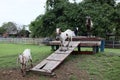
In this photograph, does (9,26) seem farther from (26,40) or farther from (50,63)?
(50,63)

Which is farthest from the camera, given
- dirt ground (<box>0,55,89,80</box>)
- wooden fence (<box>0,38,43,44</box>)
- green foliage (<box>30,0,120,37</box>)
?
wooden fence (<box>0,38,43,44</box>)

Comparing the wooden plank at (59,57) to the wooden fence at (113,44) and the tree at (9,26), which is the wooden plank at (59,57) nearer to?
the wooden fence at (113,44)

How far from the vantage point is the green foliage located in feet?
79.4

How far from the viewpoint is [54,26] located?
26297mm

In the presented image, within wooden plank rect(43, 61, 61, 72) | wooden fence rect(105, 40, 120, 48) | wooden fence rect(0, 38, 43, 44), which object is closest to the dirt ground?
wooden plank rect(43, 61, 61, 72)

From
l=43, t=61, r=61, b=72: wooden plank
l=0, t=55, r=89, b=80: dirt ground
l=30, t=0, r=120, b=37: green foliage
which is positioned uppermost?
l=30, t=0, r=120, b=37: green foliage

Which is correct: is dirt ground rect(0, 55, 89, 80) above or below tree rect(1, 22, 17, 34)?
below

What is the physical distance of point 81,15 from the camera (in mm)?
24781

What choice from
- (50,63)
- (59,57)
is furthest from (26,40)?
(50,63)

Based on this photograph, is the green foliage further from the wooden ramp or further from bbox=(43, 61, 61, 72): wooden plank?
bbox=(43, 61, 61, 72): wooden plank

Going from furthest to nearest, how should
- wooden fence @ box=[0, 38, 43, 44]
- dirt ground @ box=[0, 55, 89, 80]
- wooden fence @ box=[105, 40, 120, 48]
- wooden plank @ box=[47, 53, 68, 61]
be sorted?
wooden fence @ box=[0, 38, 43, 44] → wooden fence @ box=[105, 40, 120, 48] → wooden plank @ box=[47, 53, 68, 61] → dirt ground @ box=[0, 55, 89, 80]

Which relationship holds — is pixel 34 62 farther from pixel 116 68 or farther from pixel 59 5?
pixel 59 5

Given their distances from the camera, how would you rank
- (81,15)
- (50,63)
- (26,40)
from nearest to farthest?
(50,63) → (81,15) → (26,40)

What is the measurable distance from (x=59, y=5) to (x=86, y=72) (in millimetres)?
18980
